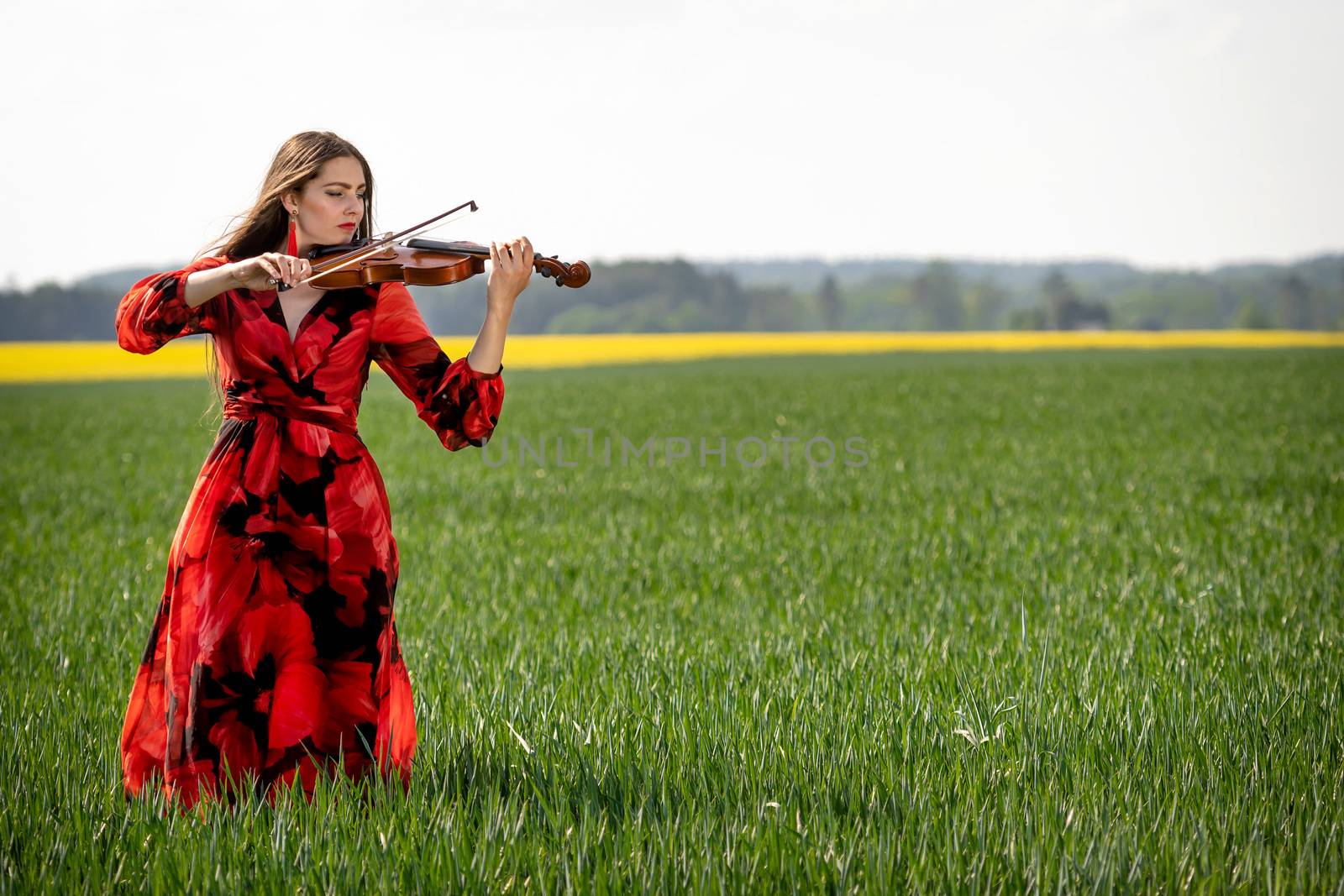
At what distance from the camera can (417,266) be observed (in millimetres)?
3123

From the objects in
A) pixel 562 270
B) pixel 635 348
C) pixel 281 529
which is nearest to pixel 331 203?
pixel 562 270

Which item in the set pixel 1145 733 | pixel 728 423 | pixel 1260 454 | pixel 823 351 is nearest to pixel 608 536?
pixel 1145 733

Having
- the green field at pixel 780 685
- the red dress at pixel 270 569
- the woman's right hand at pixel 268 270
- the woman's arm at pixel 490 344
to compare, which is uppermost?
the woman's right hand at pixel 268 270

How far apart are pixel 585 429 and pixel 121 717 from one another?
13513mm

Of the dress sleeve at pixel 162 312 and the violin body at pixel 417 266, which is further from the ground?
the violin body at pixel 417 266

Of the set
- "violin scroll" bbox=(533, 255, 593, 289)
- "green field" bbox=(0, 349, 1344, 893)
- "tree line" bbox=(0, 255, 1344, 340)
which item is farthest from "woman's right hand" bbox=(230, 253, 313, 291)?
"tree line" bbox=(0, 255, 1344, 340)

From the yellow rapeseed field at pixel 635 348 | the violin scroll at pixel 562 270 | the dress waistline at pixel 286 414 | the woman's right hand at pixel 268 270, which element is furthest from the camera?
the yellow rapeseed field at pixel 635 348

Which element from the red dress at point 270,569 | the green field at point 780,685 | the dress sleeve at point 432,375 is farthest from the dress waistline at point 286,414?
the green field at point 780,685

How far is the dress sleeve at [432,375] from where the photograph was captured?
10.7 ft

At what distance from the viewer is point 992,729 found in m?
3.94

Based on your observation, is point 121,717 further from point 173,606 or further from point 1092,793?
point 1092,793

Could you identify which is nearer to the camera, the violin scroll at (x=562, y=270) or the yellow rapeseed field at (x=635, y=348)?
the violin scroll at (x=562, y=270)

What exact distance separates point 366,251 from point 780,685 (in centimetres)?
237

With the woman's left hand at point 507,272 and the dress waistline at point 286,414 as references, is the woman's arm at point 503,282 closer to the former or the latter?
the woman's left hand at point 507,272
